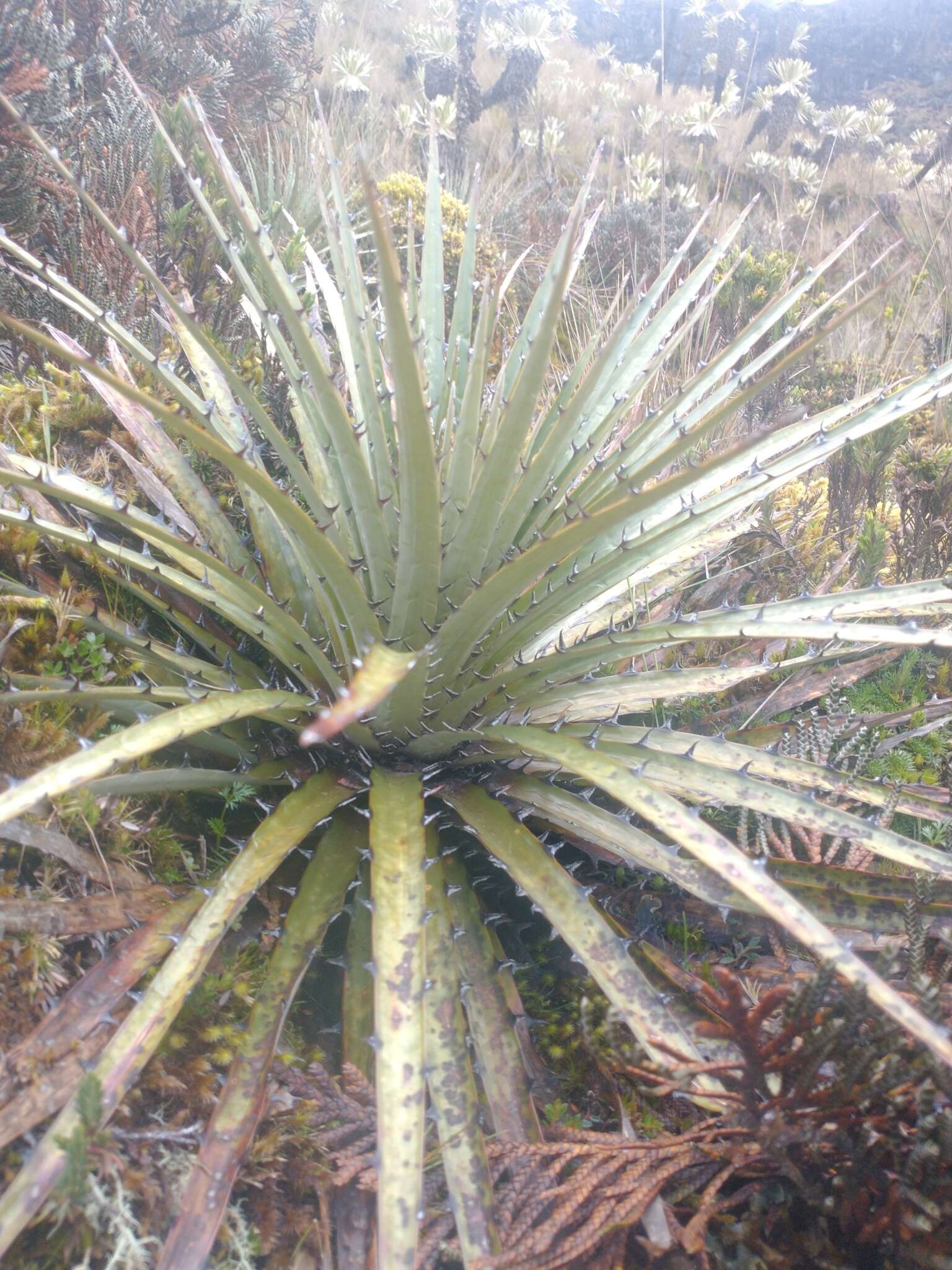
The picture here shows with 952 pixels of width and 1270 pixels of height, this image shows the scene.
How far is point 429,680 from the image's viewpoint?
1.56 meters

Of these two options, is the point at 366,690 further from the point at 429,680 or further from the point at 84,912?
the point at 84,912

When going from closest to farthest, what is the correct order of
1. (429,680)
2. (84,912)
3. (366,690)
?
(366,690), (84,912), (429,680)

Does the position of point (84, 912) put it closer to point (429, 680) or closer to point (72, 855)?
point (72, 855)

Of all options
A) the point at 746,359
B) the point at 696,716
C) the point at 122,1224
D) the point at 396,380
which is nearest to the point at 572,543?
the point at 396,380

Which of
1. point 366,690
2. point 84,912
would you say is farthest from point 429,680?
point 84,912

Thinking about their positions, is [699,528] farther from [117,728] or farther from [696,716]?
[117,728]

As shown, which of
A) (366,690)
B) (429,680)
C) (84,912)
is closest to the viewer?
(366,690)

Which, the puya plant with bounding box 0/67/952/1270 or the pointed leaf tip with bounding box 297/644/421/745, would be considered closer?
the pointed leaf tip with bounding box 297/644/421/745

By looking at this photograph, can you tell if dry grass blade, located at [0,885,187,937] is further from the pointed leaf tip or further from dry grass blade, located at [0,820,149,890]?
the pointed leaf tip

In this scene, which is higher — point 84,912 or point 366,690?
point 366,690

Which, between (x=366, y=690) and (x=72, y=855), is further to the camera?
(x=72, y=855)

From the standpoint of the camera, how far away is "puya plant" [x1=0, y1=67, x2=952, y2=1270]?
1074mm

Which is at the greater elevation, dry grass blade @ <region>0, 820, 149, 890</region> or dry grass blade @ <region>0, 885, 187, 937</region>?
dry grass blade @ <region>0, 820, 149, 890</region>

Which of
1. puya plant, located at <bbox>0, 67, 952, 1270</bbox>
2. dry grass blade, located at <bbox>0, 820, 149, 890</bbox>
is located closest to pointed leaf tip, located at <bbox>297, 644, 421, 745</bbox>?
puya plant, located at <bbox>0, 67, 952, 1270</bbox>
